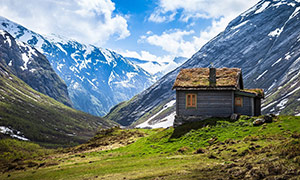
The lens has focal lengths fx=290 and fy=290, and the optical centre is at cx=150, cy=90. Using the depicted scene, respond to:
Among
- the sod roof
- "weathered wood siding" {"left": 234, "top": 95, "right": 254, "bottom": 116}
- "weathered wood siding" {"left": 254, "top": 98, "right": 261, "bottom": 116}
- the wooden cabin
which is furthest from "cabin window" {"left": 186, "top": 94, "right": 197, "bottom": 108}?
"weathered wood siding" {"left": 254, "top": 98, "right": 261, "bottom": 116}

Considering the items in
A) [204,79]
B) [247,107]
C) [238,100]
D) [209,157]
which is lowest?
[209,157]

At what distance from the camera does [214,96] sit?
4519 cm

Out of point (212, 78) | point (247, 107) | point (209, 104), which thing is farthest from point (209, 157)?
point (212, 78)

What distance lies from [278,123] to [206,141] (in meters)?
8.39

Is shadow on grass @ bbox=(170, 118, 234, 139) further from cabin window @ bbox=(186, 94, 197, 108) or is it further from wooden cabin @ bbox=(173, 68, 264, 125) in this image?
cabin window @ bbox=(186, 94, 197, 108)

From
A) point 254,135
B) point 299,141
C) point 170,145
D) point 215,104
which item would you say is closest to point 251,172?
point 299,141

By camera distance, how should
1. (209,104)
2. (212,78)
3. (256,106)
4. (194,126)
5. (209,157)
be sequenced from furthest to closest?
(256,106), (212,78), (209,104), (194,126), (209,157)

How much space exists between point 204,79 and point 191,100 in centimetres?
418

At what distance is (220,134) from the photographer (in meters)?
35.2

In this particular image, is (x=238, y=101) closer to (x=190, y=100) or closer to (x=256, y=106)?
(x=256, y=106)

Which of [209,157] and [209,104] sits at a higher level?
[209,104]

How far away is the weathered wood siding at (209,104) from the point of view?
44562 millimetres

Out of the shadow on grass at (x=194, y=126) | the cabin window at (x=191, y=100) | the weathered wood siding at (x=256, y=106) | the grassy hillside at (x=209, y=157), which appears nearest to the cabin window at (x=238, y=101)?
the weathered wood siding at (x=256, y=106)

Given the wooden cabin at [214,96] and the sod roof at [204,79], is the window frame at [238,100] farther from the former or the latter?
the sod roof at [204,79]
